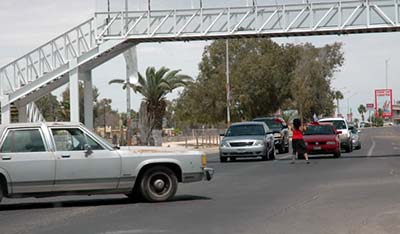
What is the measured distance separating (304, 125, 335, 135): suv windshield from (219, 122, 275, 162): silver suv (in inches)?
89.6

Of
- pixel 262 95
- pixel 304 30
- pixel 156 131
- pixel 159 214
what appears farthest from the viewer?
pixel 262 95

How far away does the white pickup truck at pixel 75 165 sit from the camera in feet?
48.8

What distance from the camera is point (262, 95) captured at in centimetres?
7144

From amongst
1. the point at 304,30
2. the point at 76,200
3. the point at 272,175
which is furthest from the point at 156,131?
the point at 76,200

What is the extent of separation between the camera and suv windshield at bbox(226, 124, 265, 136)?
3372 cm

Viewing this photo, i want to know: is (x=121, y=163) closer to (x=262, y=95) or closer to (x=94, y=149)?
(x=94, y=149)

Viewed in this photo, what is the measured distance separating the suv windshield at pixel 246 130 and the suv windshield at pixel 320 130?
2664 mm

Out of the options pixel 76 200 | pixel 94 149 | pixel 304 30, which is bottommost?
pixel 76 200

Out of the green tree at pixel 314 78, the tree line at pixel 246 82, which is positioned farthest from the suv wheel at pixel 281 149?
the green tree at pixel 314 78

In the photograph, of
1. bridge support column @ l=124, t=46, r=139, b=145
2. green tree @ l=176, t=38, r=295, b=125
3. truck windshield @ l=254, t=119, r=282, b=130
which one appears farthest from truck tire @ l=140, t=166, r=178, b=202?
green tree @ l=176, t=38, r=295, b=125

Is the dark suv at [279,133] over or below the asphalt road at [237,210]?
over

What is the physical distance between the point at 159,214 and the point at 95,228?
1869 mm

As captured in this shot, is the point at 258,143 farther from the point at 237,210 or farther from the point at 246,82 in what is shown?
the point at 246,82

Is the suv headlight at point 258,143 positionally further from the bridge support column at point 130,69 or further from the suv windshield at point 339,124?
the bridge support column at point 130,69
